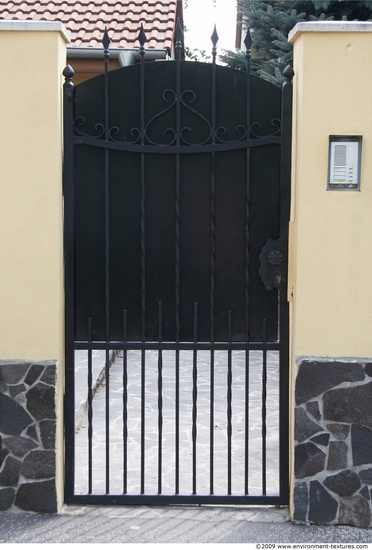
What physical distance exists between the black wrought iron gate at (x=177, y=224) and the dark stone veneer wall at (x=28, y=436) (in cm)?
15

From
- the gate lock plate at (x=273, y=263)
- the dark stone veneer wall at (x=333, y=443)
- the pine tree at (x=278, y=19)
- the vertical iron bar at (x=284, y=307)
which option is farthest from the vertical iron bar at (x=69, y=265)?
the pine tree at (x=278, y=19)

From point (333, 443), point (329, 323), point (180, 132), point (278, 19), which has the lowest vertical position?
point (333, 443)

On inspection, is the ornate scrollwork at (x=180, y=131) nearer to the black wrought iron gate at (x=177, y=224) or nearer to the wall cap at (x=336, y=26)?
the black wrought iron gate at (x=177, y=224)

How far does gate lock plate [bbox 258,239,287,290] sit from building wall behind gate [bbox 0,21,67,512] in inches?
46.8

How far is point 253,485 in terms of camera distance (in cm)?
528

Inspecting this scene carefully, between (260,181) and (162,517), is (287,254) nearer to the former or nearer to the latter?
(260,181)

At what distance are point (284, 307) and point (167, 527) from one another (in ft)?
4.67

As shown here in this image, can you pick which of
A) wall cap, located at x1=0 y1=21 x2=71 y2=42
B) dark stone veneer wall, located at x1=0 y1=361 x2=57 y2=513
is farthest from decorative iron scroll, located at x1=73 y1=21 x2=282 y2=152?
dark stone veneer wall, located at x1=0 y1=361 x2=57 y2=513

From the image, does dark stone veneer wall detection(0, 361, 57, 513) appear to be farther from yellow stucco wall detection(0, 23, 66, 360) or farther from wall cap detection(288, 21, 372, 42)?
wall cap detection(288, 21, 372, 42)

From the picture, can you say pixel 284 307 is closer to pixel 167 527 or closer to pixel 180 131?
pixel 180 131

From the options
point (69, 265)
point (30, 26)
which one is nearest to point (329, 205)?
point (69, 265)

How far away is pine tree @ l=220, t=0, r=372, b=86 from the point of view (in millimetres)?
9867

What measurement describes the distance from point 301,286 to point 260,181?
67 centimetres

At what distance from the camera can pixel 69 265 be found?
4594mm
